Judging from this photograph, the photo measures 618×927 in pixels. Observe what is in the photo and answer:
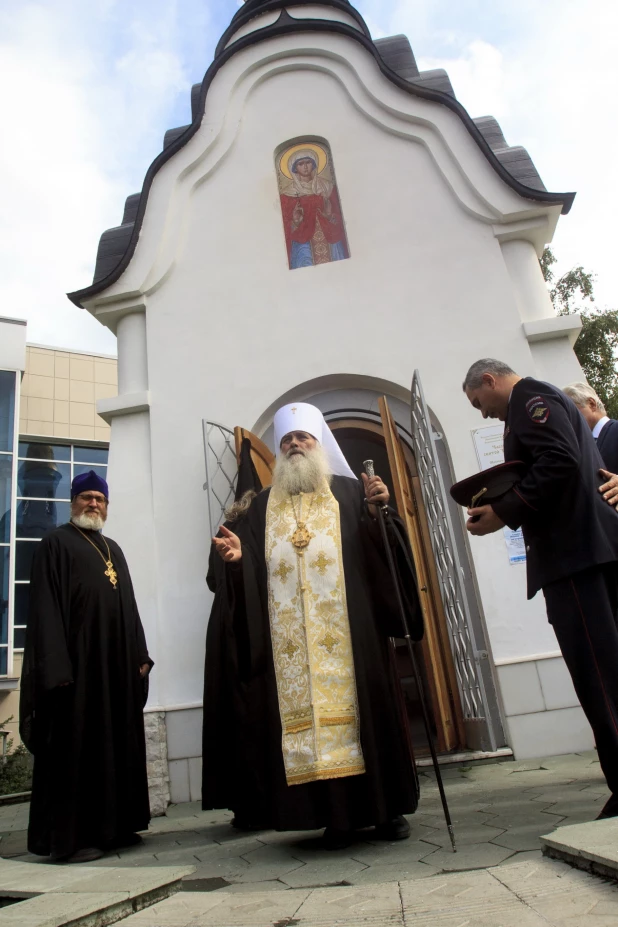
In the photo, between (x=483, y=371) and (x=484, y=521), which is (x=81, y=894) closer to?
(x=484, y=521)

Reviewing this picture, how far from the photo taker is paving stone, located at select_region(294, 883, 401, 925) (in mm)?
1856

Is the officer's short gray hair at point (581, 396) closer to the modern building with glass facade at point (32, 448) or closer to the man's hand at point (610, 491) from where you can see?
the man's hand at point (610, 491)

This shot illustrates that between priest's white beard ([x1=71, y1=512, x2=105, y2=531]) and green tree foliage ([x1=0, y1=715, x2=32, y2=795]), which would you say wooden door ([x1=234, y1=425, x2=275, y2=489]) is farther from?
green tree foliage ([x1=0, y1=715, x2=32, y2=795])

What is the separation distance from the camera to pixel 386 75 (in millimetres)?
6758

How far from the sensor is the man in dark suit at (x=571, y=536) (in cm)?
257

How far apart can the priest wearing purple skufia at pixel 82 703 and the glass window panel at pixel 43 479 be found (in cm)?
1138

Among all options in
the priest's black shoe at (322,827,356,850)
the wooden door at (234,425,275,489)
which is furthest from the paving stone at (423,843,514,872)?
the wooden door at (234,425,275,489)

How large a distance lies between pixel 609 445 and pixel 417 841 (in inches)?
79.6

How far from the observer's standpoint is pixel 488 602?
5.20 m

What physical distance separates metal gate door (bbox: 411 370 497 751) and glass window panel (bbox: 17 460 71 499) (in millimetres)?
11193

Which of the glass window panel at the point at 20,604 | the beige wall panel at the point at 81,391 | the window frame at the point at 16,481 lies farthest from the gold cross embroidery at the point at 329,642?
the beige wall panel at the point at 81,391

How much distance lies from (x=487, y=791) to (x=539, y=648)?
145 centimetres

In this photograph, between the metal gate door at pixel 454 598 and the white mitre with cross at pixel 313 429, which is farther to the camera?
the metal gate door at pixel 454 598

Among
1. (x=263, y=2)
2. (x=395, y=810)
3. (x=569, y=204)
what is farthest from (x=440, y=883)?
(x=263, y=2)
